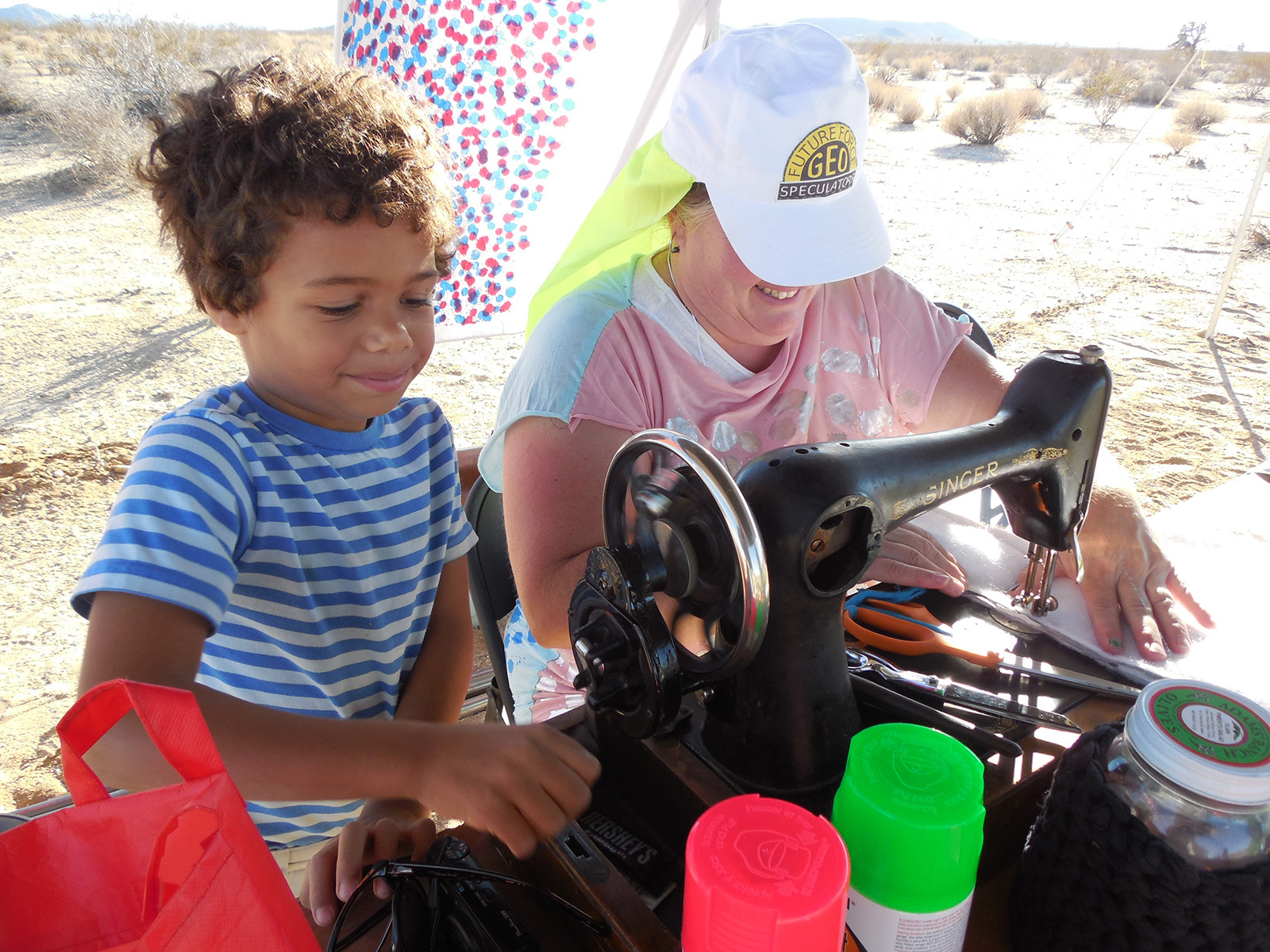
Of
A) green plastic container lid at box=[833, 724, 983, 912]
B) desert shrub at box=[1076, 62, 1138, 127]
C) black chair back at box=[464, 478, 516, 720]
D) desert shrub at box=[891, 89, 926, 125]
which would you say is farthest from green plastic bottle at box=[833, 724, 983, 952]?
desert shrub at box=[1076, 62, 1138, 127]

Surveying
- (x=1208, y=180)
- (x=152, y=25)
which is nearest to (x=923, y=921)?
(x=1208, y=180)

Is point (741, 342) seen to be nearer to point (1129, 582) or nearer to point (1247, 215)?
point (1129, 582)

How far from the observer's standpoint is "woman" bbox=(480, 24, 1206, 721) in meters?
1.25

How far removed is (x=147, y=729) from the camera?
0.58m

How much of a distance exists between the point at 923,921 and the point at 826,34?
1.19 meters

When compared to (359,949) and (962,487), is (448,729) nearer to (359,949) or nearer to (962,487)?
(359,949)

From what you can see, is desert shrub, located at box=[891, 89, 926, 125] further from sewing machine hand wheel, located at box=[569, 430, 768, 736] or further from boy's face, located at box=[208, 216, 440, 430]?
sewing machine hand wheel, located at box=[569, 430, 768, 736]

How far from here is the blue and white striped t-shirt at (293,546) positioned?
969 millimetres

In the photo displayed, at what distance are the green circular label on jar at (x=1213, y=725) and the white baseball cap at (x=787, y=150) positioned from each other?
0.74 metres

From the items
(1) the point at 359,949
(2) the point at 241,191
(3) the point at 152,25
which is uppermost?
(3) the point at 152,25

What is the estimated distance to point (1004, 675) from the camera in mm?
1136

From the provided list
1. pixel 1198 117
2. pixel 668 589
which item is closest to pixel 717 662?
pixel 668 589

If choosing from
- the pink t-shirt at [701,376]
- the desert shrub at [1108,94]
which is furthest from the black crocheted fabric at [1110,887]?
the desert shrub at [1108,94]

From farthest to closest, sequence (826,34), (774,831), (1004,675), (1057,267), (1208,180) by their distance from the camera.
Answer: (1208,180) < (1057,267) < (826,34) < (1004,675) < (774,831)
